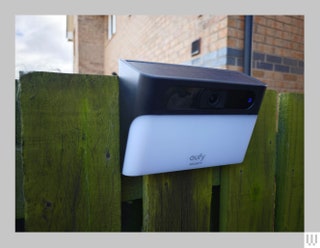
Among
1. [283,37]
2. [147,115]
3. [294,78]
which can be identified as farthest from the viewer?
[294,78]

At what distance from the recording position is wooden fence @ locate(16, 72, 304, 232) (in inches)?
26.3

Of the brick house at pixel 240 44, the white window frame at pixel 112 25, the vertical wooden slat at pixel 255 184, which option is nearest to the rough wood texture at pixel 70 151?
the vertical wooden slat at pixel 255 184

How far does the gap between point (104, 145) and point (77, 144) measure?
8 cm

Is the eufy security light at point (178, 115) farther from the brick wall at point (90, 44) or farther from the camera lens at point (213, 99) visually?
the brick wall at point (90, 44)

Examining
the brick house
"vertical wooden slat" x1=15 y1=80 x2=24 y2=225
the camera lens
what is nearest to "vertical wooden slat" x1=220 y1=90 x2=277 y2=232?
the camera lens

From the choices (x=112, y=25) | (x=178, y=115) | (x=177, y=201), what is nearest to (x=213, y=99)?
(x=178, y=115)

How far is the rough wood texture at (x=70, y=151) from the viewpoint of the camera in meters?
0.66

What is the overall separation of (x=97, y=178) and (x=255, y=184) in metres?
0.70

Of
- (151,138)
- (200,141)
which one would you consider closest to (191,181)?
(200,141)

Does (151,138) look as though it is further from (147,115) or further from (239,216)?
(239,216)

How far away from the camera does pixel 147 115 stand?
2.10 ft

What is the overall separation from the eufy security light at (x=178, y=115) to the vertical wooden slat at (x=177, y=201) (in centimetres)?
12

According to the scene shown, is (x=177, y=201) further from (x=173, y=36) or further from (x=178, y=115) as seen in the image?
(x=173, y=36)

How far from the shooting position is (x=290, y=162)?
1.12 metres
